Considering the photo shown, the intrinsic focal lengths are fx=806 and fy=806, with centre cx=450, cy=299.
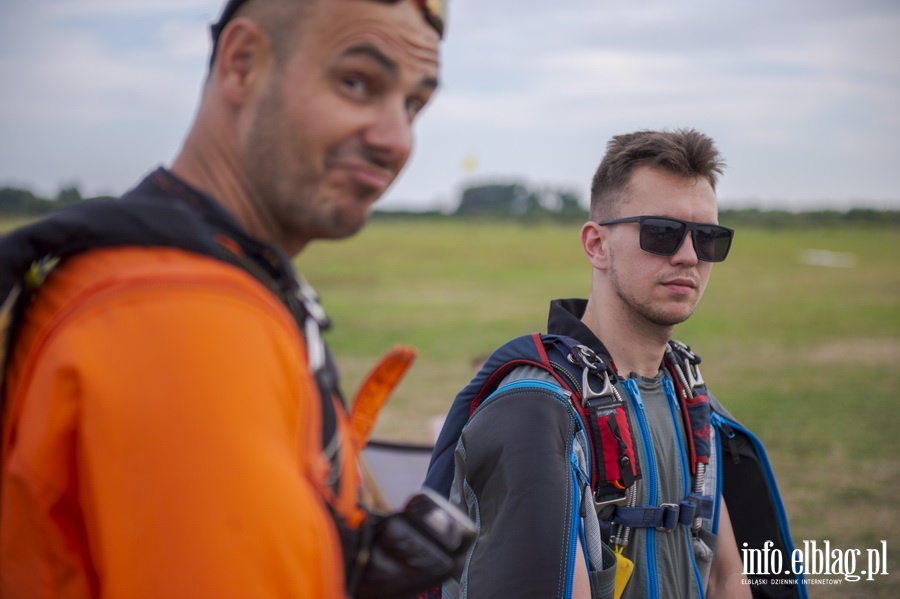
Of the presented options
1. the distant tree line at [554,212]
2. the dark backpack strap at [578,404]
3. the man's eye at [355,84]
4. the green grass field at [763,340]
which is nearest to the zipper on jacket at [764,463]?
the dark backpack strap at [578,404]

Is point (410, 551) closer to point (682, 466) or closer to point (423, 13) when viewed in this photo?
point (423, 13)

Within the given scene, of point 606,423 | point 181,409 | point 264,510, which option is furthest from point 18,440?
point 606,423

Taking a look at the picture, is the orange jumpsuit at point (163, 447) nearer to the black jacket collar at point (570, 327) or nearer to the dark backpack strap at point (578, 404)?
the dark backpack strap at point (578, 404)

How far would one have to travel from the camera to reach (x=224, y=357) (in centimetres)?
113

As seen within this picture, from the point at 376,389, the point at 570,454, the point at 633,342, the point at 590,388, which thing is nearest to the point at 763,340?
the point at 633,342

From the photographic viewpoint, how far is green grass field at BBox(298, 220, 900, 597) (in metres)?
11.1

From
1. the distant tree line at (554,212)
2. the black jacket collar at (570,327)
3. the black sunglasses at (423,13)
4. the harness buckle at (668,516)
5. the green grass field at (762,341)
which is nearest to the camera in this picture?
the black sunglasses at (423,13)

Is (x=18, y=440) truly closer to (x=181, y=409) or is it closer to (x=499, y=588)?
(x=181, y=409)

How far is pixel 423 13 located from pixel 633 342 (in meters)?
2.19

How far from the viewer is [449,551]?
56.0 inches

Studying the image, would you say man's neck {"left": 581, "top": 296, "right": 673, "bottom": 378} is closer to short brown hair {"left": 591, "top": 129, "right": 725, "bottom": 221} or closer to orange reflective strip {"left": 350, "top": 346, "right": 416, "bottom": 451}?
short brown hair {"left": 591, "top": 129, "right": 725, "bottom": 221}

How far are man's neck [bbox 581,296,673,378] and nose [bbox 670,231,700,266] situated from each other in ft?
0.95

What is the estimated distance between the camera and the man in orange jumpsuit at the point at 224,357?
1085 mm

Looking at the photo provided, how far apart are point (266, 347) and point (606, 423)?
2.06 metres
